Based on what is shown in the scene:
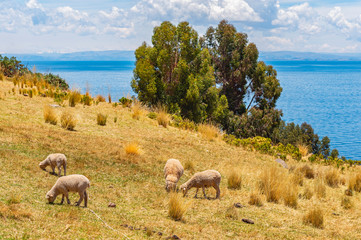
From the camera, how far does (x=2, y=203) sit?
6164mm

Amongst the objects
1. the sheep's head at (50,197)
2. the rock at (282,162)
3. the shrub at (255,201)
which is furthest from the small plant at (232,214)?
the rock at (282,162)

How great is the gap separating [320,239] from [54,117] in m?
11.4

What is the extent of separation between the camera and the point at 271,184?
34.5 ft

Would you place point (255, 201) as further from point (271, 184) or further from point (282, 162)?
point (282, 162)

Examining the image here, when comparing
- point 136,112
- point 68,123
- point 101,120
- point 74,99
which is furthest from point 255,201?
point 74,99

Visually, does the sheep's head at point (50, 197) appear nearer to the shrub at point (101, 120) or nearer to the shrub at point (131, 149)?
the shrub at point (131, 149)

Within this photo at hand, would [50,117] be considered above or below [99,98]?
below

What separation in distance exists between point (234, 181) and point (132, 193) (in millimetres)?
3497

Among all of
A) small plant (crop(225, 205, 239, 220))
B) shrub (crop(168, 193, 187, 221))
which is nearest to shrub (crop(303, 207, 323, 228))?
small plant (crop(225, 205, 239, 220))

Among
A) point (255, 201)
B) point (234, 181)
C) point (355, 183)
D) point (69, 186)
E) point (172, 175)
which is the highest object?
point (69, 186)

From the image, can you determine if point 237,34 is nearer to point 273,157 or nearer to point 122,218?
point 273,157

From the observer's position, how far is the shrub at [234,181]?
35.8ft

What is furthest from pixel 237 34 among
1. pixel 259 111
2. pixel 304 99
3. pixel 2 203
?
pixel 304 99

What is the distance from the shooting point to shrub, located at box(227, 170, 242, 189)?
10906mm
